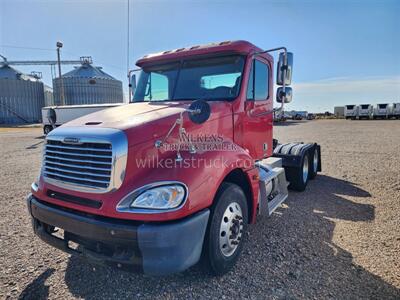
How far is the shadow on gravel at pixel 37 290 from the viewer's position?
8.62 ft

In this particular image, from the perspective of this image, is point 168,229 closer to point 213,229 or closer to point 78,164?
point 213,229

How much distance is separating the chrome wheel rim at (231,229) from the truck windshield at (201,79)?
1.51 metres

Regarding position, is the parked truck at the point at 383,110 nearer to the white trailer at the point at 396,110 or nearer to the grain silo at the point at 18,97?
the white trailer at the point at 396,110

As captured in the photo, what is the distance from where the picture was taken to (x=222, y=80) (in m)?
3.64

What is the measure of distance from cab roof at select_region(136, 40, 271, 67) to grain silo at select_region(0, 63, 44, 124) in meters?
52.2

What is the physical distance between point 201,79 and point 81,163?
78.8 inches

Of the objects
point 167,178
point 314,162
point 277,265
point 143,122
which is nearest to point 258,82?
point 143,122

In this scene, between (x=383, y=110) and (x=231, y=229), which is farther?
(x=383, y=110)

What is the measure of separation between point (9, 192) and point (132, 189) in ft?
17.7

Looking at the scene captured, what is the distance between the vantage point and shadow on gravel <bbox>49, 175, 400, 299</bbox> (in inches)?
104

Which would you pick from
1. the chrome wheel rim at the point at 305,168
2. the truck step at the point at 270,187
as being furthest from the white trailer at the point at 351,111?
the truck step at the point at 270,187

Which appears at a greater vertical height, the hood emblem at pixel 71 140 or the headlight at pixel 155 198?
the hood emblem at pixel 71 140

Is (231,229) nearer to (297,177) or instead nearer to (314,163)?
(297,177)

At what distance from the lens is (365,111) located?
48.2m
